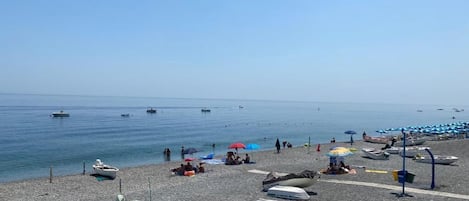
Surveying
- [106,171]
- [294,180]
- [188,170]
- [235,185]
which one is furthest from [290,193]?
[106,171]

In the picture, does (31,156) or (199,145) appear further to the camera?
(199,145)

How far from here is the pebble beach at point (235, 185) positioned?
2052 centimetres

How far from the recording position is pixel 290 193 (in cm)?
1930

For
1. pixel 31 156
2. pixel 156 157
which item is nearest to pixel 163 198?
pixel 156 157

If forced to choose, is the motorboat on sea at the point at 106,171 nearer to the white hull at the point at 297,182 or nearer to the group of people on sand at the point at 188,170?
the group of people on sand at the point at 188,170

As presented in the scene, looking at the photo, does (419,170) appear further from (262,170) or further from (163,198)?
(163,198)

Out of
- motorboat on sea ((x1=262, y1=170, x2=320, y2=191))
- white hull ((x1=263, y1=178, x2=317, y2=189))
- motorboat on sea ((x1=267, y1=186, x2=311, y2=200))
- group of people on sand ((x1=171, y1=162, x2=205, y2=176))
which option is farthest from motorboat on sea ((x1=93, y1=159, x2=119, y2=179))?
motorboat on sea ((x1=267, y1=186, x2=311, y2=200))

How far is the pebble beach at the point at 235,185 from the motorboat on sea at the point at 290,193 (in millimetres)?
468

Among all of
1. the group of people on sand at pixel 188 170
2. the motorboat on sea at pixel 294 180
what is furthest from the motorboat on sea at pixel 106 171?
the motorboat on sea at pixel 294 180

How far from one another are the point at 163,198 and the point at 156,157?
26.8 meters

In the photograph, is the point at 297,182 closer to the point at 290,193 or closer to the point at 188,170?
the point at 290,193

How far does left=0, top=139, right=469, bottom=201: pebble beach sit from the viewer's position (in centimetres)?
2052

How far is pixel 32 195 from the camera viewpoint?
73.9 feet

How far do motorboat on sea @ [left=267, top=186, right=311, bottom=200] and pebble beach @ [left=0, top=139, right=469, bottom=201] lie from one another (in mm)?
468
